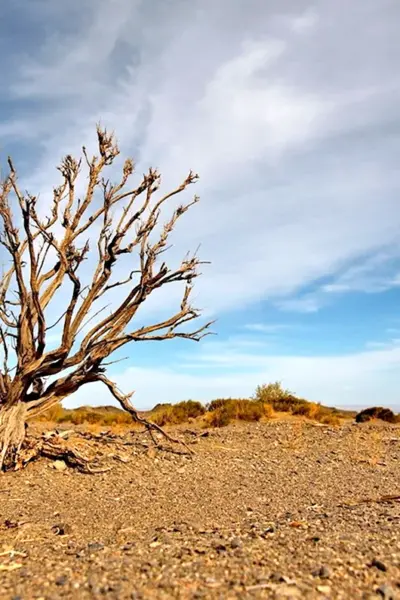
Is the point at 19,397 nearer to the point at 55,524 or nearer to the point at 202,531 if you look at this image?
the point at 55,524

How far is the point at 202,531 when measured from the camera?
6.00 m

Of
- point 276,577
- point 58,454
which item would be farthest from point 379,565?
point 58,454

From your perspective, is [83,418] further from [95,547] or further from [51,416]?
A: [95,547]

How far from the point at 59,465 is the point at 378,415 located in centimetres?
1532

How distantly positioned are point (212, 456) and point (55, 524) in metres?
4.93

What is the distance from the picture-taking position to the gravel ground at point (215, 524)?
4.04 meters

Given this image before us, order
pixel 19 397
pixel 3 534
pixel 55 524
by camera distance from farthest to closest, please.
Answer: pixel 19 397 → pixel 55 524 → pixel 3 534

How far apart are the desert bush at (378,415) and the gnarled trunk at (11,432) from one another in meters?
14.9

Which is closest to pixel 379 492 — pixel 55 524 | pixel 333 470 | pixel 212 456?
pixel 333 470

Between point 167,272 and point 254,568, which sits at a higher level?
point 167,272

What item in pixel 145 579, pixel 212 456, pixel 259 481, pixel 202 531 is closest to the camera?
pixel 145 579

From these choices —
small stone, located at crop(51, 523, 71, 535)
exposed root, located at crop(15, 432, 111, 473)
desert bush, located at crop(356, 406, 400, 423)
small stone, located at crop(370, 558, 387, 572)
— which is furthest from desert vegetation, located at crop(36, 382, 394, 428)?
small stone, located at crop(370, 558, 387, 572)

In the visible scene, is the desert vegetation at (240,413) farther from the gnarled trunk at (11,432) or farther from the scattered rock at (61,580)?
the scattered rock at (61,580)

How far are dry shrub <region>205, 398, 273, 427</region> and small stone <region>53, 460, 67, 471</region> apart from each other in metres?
7.76
